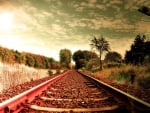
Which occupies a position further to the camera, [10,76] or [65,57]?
[65,57]

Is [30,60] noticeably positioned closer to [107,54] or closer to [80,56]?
[107,54]

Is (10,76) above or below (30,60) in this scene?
below

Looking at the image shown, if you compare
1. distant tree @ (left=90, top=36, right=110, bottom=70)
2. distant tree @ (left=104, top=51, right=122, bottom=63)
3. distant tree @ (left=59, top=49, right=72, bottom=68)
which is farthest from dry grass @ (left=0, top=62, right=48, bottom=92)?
distant tree @ (left=59, top=49, right=72, bottom=68)

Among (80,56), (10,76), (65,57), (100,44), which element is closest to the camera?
(10,76)

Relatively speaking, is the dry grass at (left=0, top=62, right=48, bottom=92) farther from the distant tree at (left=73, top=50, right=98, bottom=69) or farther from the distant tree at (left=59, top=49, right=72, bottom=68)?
the distant tree at (left=59, top=49, right=72, bottom=68)

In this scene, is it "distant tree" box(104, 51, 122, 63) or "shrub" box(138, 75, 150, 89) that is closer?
"shrub" box(138, 75, 150, 89)

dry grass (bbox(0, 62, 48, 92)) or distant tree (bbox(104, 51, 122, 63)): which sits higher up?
distant tree (bbox(104, 51, 122, 63))

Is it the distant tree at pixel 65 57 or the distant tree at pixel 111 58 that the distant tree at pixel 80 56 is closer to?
the distant tree at pixel 65 57

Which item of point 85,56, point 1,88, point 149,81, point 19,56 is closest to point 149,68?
point 149,81

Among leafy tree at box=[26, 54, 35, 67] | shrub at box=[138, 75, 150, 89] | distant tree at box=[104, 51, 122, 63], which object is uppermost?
distant tree at box=[104, 51, 122, 63]

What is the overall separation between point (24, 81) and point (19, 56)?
1356 inches

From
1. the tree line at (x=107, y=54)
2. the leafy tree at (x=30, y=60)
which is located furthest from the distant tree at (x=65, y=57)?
the leafy tree at (x=30, y=60)

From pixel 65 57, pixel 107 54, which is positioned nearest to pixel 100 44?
pixel 107 54

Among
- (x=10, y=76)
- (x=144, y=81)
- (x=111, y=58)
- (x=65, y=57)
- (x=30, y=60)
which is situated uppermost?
(x=65, y=57)
